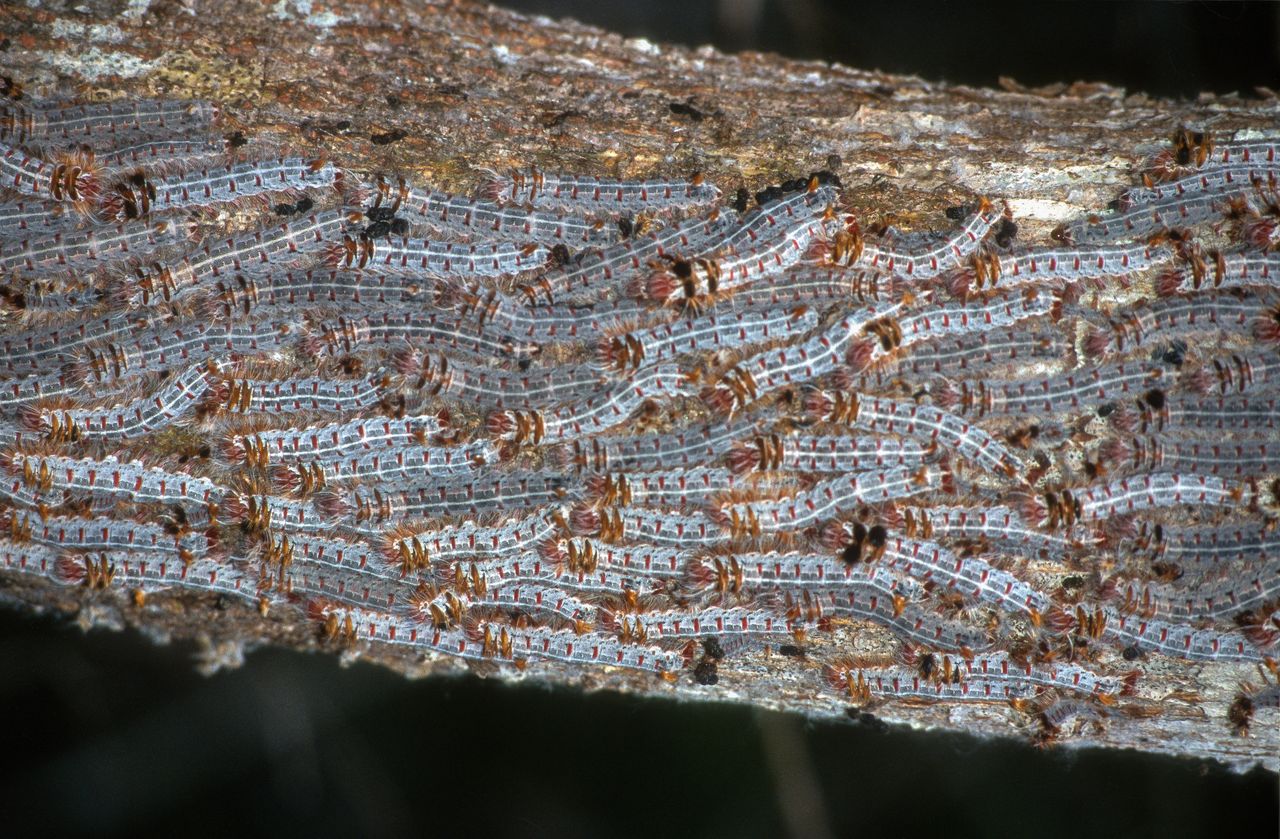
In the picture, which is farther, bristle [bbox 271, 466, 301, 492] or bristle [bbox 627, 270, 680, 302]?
bristle [bbox 271, 466, 301, 492]

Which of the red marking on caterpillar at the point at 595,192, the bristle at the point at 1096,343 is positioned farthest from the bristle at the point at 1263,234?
the red marking on caterpillar at the point at 595,192

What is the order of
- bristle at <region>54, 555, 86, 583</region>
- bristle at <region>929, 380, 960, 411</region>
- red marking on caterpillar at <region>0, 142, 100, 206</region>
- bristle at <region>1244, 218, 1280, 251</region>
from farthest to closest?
bristle at <region>54, 555, 86, 583</region> < red marking on caterpillar at <region>0, 142, 100, 206</region> < bristle at <region>929, 380, 960, 411</region> < bristle at <region>1244, 218, 1280, 251</region>

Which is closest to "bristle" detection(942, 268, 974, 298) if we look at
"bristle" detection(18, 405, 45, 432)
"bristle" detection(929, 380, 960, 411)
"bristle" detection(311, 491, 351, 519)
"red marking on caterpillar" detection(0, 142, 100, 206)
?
"bristle" detection(929, 380, 960, 411)

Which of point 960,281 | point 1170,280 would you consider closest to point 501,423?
point 960,281

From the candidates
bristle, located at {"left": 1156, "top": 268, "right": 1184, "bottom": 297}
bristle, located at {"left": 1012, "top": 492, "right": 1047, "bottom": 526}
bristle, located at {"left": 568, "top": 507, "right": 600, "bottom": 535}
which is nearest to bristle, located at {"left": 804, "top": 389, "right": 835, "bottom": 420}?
bristle, located at {"left": 1012, "top": 492, "right": 1047, "bottom": 526}

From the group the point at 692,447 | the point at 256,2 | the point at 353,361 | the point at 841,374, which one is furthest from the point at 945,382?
the point at 256,2

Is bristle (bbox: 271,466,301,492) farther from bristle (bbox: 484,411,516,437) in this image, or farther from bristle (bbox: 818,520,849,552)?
bristle (bbox: 818,520,849,552)

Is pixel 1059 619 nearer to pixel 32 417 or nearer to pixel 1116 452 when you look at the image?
pixel 1116 452

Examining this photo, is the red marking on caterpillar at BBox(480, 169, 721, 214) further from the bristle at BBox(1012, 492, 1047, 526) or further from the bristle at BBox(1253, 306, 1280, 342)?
the bristle at BBox(1253, 306, 1280, 342)

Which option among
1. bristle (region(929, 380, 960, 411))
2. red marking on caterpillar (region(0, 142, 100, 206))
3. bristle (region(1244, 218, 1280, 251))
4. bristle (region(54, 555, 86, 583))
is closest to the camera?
bristle (region(1244, 218, 1280, 251))

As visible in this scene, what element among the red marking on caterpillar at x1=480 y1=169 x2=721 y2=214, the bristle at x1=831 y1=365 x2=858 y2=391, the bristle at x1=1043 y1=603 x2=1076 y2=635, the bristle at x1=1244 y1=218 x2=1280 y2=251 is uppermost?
the bristle at x1=1244 y1=218 x2=1280 y2=251

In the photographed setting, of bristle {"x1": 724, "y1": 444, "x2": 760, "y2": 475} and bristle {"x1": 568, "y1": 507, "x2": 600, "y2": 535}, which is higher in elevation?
bristle {"x1": 724, "y1": 444, "x2": 760, "y2": 475}

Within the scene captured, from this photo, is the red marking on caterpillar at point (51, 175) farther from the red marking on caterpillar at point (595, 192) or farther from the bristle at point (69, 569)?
the red marking on caterpillar at point (595, 192)
